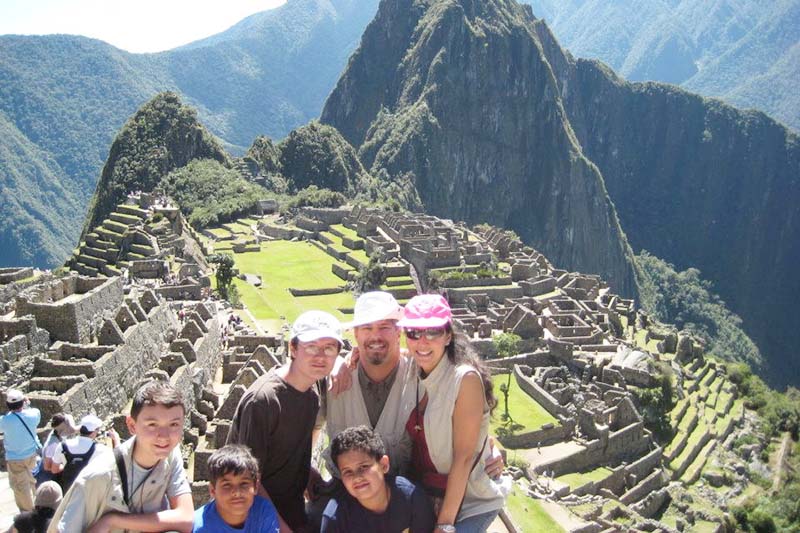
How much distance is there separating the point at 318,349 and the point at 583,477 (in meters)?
22.1

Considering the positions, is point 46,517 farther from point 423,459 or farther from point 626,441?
point 626,441

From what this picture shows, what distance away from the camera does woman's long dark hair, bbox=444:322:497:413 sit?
6.62m

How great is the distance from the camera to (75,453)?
793 centimetres

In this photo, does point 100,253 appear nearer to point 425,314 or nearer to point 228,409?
point 228,409

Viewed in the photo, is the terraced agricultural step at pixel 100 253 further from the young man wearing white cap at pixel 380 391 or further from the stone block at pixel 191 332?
the young man wearing white cap at pixel 380 391

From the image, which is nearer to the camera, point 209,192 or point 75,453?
point 75,453

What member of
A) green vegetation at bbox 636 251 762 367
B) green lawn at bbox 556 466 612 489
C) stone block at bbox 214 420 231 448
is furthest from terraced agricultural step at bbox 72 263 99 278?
green vegetation at bbox 636 251 762 367

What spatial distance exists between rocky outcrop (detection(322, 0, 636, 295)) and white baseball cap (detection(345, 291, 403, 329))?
136 metres

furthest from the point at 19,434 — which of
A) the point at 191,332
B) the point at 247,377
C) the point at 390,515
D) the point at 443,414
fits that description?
the point at 191,332

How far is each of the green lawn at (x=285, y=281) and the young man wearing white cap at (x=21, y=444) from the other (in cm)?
2232

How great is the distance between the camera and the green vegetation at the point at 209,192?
65.5m


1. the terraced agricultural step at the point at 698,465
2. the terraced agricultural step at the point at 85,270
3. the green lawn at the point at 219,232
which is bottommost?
the terraced agricultural step at the point at 698,465

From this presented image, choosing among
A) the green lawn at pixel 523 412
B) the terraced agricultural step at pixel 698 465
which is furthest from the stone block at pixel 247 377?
the terraced agricultural step at pixel 698 465

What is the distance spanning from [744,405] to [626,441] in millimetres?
17731
